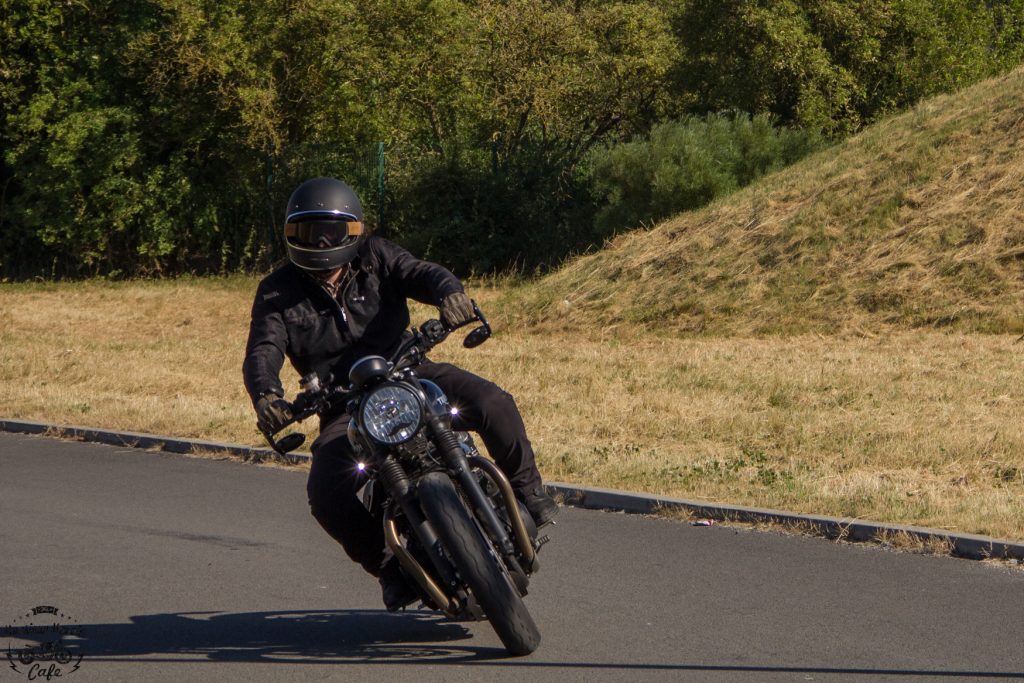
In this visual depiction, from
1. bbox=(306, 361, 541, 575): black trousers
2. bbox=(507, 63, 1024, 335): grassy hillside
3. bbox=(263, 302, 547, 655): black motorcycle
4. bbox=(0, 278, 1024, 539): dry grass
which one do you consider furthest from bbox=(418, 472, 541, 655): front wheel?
bbox=(507, 63, 1024, 335): grassy hillside

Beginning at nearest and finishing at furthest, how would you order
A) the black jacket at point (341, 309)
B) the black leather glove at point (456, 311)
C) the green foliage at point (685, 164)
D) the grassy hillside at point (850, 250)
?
the black leather glove at point (456, 311) < the black jacket at point (341, 309) < the grassy hillside at point (850, 250) < the green foliage at point (685, 164)

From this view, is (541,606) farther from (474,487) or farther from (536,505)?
(474,487)

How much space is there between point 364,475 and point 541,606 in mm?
1327

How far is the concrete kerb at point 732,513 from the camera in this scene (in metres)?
7.31

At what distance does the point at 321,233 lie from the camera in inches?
222

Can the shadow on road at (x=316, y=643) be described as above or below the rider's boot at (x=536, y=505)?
below

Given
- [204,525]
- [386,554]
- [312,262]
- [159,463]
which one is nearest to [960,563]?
[386,554]

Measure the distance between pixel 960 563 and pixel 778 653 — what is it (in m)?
1.96

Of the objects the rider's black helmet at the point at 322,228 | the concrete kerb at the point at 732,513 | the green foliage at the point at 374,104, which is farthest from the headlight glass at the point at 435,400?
the green foliage at the point at 374,104

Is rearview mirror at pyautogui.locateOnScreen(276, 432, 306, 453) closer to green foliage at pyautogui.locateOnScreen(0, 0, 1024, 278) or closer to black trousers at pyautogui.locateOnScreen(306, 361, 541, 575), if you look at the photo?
black trousers at pyautogui.locateOnScreen(306, 361, 541, 575)

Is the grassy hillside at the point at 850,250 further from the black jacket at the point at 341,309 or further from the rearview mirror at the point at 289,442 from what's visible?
the rearview mirror at the point at 289,442

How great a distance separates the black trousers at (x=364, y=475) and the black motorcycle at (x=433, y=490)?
0.24m

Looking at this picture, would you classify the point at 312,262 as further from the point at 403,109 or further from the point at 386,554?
the point at 403,109

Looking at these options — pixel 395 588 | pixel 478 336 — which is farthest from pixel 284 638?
pixel 478 336
